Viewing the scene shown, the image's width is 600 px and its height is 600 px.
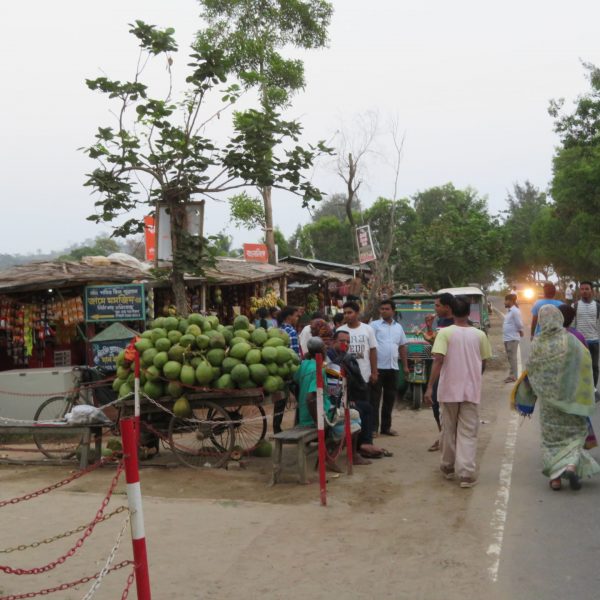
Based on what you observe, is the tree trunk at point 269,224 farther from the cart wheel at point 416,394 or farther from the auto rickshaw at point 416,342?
the cart wheel at point 416,394

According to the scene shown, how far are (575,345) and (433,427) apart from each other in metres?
4.22

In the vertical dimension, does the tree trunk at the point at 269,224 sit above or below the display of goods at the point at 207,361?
above

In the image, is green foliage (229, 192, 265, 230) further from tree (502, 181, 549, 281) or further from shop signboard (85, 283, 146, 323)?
tree (502, 181, 549, 281)

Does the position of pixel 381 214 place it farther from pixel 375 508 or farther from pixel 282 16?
pixel 375 508

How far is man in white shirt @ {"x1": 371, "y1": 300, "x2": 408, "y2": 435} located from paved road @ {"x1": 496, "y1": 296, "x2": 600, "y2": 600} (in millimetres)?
2663

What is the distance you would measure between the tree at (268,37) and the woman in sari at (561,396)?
1751cm

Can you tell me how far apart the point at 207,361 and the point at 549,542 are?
14.3 feet

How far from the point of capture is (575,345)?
24.0ft

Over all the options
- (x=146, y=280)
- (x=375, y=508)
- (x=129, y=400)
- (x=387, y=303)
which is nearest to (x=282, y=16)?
(x=146, y=280)

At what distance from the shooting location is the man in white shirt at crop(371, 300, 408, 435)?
10203 mm

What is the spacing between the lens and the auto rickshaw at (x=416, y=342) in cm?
1242

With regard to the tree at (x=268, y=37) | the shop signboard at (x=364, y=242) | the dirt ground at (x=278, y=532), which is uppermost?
the tree at (x=268, y=37)

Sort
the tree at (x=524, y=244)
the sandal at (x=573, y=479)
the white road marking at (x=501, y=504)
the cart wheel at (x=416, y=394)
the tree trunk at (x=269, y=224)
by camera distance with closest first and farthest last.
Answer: the white road marking at (x=501, y=504) → the sandal at (x=573, y=479) → the cart wheel at (x=416, y=394) → the tree trunk at (x=269, y=224) → the tree at (x=524, y=244)

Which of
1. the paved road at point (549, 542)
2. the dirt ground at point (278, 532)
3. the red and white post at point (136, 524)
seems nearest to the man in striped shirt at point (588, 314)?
the dirt ground at point (278, 532)
